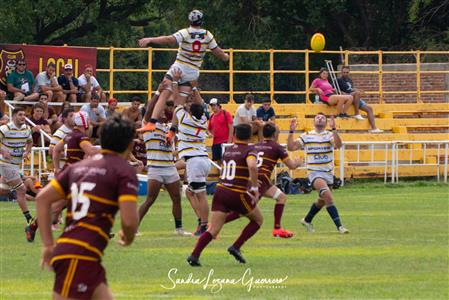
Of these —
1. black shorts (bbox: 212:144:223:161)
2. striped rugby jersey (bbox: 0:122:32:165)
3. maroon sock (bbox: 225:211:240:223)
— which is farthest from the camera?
black shorts (bbox: 212:144:223:161)

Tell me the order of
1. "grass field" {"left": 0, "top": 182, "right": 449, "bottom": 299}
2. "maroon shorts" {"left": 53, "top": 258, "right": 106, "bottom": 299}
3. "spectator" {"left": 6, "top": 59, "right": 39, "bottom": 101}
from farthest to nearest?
"spectator" {"left": 6, "top": 59, "right": 39, "bottom": 101} → "grass field" {"left": 0, "top": 182, "right": 449, "bottom": 299} → "maroon shorts" {"left": 53, "top": 258, "right": 106, "bottom": 299}

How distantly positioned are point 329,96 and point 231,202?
809 inches

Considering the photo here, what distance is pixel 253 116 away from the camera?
3161 centimetres

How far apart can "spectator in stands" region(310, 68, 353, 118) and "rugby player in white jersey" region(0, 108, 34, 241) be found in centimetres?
1596

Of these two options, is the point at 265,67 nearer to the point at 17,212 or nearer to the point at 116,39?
the point at 116,39

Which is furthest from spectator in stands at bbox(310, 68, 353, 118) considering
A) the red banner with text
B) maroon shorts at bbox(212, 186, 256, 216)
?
maroon shorts at bbox(212, 186, 256, 216)

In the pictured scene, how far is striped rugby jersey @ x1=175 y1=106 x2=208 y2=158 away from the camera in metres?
19.7

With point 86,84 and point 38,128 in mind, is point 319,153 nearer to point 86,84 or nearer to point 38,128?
point 38,128

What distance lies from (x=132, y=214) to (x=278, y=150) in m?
11.0

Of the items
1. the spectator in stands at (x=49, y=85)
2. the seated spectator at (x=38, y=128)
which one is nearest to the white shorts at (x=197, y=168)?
the seated spectator at (x=38, y=128)

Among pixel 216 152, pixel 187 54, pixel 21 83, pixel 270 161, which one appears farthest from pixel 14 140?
pixel 216 152

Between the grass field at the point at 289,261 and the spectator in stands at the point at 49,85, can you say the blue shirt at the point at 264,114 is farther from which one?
the grass field at the point at 289,261

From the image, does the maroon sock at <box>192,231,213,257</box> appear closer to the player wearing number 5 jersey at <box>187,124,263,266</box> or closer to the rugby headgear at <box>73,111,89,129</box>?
the player wearing number 5 jersey at <box>187,124,263,266</box>

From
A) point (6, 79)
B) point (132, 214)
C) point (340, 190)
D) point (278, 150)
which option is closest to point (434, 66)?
point (340, 190)
